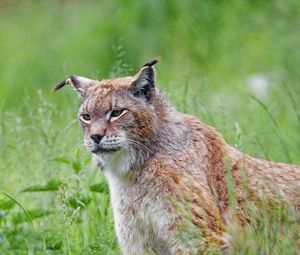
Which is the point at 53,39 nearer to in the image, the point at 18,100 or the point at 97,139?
the point at 18,100

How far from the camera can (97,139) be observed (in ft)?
22.4

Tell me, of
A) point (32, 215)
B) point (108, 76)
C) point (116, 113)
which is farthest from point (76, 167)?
point (108, 76)

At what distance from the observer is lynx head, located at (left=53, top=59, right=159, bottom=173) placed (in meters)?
6.85

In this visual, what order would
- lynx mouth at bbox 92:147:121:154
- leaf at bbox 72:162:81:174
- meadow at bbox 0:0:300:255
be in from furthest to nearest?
leaf at bbox 72:162:81:174 → meadow at bbox 0:0:300:255 → lynx mouth at bbox 92:147:121:154

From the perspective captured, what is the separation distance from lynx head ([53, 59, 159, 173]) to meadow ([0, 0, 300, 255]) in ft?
1.16

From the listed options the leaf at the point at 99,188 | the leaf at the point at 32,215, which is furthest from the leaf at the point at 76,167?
the leaf at the point at 32,215

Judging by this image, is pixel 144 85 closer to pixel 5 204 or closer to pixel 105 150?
pixel 105 150

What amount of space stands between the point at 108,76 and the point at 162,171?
17.6 feet

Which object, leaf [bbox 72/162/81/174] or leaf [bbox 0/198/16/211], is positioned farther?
leaf [bbox 72/162/81/174]

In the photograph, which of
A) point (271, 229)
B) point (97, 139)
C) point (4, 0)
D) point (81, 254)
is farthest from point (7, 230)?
point (4, 0)

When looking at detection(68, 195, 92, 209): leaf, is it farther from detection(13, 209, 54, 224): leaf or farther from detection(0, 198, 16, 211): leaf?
detection(0, 198, 16, 211): leaf

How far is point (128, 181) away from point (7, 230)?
3.69 ft

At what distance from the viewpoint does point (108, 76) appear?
1220 centimetres

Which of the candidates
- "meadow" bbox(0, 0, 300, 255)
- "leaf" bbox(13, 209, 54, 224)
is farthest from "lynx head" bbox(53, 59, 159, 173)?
"leaf" bbox(13, 209, 54, 224)
